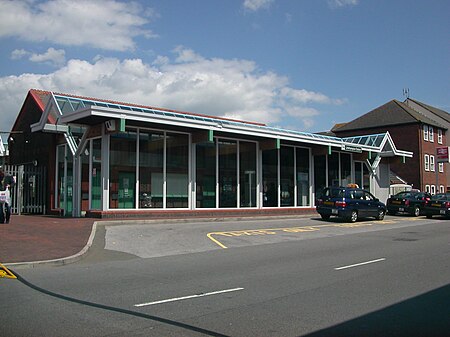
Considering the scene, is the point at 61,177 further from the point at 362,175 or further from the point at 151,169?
the point at 362,175

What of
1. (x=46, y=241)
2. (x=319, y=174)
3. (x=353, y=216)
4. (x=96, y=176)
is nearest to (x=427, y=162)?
Answer: (x=319, y=174)

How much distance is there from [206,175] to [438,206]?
49.9 ft

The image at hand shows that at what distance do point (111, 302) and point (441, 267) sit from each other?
7.49 meters

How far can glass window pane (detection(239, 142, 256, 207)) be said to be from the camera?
89.9 ft

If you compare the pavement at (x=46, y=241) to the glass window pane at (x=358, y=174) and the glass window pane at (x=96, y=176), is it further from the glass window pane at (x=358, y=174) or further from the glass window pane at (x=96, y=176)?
the glass window pane at (x=358, y=174)

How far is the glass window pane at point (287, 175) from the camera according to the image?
97.7ft

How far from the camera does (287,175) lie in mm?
30109

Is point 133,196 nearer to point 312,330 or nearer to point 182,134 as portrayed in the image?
point 182,134

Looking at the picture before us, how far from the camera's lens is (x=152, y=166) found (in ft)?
76.5

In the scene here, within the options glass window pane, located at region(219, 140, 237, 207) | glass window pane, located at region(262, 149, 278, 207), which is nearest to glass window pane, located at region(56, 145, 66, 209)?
glass window pane, located at region(219, 140, 237, 207)

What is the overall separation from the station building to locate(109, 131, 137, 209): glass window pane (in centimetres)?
5

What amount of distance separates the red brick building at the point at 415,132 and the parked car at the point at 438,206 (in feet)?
60.3

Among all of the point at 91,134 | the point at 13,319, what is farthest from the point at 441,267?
the point at 91,134

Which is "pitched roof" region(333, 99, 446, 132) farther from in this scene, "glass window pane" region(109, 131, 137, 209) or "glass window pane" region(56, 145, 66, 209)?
"glass window pane" region(56, 145, 66, 209)
